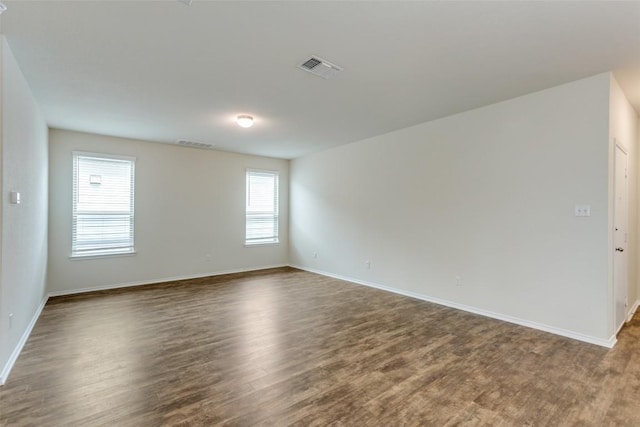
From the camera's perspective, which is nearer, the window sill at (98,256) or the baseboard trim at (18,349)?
the baseboard trim at (18,349)

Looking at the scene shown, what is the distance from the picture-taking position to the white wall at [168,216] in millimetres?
4961

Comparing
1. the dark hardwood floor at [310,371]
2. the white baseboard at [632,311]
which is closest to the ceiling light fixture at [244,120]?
the dark hardwood floor at [310,371]

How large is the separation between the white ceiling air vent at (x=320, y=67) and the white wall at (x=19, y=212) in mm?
2343

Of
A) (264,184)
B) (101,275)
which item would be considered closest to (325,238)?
(264,184)

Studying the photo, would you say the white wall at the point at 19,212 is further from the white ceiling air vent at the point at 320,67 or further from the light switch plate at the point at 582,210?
the light switch plate at the point at 582,210

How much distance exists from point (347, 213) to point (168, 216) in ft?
11.4

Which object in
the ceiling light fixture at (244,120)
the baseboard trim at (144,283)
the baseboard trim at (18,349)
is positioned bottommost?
the baseboard trim at (144,283)

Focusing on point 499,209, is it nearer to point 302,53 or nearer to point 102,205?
point 302,53

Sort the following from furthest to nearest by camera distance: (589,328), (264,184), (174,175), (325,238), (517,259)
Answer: (264,184)
(325,238)
(174,175)
(517,259)
(589,328)

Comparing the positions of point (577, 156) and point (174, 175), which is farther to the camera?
point (174, 175)

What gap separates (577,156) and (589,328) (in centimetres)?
176

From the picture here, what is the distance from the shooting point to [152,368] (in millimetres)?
2578

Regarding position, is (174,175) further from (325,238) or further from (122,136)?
(325,238)

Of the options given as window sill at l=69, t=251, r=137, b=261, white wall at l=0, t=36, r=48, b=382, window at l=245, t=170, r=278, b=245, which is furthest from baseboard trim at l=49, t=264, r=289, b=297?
white wall at l=0, t=36, r=48, b=382
